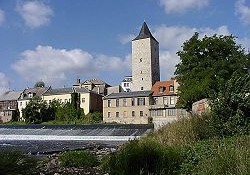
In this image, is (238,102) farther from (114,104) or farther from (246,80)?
(114,104)

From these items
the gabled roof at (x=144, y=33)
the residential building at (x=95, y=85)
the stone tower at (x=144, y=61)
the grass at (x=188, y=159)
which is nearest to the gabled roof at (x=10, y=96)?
the residential building at (x=95, y=85)

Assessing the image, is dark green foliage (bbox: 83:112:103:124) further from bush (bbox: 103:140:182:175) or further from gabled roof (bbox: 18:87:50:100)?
bush (bbox: 103:140:182:175)

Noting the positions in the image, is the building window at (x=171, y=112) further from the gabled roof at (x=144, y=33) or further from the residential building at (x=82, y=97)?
the gabled roof at (x=144, y=33)

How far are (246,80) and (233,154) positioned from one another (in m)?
6.96

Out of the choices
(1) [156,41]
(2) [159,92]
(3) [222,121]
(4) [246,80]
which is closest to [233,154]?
(3) [222,121]

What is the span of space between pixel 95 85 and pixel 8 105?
1889 centimetres

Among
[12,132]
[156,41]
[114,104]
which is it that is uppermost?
[156,41]

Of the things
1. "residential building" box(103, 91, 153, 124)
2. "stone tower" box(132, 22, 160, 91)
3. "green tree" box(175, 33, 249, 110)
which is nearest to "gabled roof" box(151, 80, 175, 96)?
"residential building" box(103, 91, 153, 124)

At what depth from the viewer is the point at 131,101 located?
63.8m

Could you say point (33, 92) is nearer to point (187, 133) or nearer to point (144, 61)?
point (144, 61)

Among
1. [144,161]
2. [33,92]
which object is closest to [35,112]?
[33,92]

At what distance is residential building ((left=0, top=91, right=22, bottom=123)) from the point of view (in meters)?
76.9

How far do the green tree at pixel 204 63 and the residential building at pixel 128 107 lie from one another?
26703mm

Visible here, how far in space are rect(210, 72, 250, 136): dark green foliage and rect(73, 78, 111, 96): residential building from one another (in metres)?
65.8
